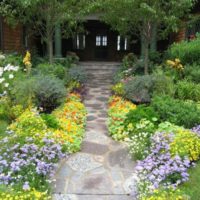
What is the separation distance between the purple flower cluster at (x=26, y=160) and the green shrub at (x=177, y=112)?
2.54 meters

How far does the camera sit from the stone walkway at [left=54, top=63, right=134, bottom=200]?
12.3 ft

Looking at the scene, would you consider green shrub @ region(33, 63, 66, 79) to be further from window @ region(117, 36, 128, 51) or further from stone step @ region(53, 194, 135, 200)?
window @ region(117, 36, 128, 51)

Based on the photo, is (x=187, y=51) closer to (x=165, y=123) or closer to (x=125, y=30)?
(x=125, y=30)

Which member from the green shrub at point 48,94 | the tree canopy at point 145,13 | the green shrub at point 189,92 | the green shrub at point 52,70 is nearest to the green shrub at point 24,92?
the green shrub at point 48,94

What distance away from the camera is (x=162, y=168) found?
369 centimetres

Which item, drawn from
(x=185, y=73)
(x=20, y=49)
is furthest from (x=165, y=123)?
(x=20, y=49)

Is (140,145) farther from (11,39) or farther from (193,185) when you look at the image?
(11,39)

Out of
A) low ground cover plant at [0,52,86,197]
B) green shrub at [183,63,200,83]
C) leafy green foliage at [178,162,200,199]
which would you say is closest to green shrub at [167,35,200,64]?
green shrub at [183,63,200,83]

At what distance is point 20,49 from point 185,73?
8.75 meters

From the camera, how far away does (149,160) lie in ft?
13.2

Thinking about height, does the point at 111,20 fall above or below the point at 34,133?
above

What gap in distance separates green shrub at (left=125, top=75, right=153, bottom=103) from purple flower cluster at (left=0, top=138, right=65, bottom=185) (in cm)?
395

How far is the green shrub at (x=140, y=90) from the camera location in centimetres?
777

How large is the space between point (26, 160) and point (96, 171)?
1.04 meters
